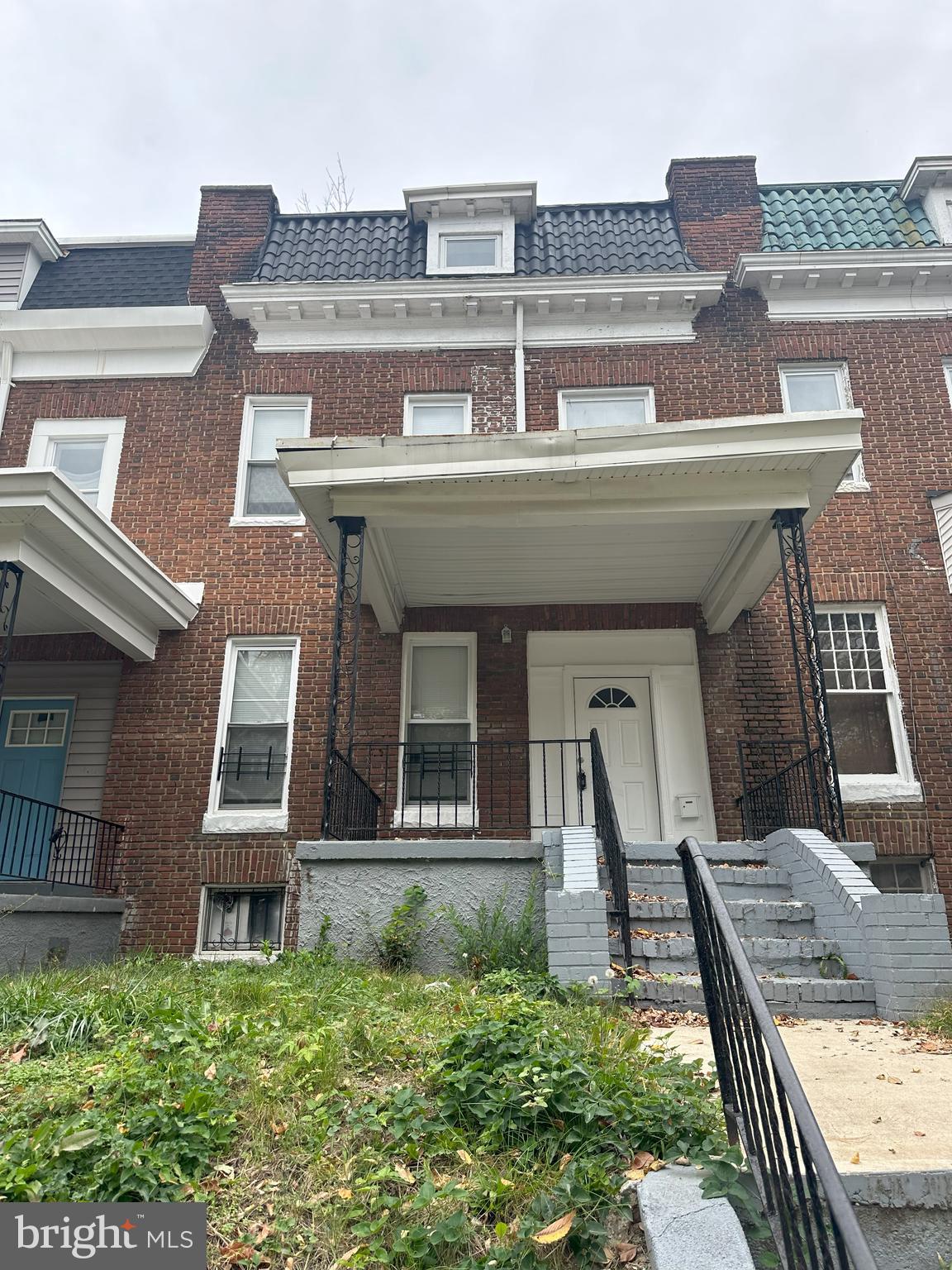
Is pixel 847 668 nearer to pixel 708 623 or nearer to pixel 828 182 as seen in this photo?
pixel 708 623

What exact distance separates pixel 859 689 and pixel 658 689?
2.23 m

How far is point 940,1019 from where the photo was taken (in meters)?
5.64

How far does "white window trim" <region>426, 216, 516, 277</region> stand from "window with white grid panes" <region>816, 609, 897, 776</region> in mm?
6293

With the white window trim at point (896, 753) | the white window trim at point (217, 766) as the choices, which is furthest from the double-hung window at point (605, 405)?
the white window trim at point (217, 766)

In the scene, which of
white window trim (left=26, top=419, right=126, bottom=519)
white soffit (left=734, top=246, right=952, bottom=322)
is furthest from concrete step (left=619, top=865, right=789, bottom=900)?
white window trim (left=26, top=419, right=126, bottom=519)

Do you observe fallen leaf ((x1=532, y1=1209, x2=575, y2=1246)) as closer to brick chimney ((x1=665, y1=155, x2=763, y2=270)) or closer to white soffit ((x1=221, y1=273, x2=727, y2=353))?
white soffit ((x1=221, y1=273, x2=727, y2=353))

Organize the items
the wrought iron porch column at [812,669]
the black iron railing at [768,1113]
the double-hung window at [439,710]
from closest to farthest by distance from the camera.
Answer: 1. the black iron railing at [768,1113]
2. the wrought iron porch column at [812,669]
3. the double-hung window at [439,710]

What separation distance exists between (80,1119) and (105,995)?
168 cm

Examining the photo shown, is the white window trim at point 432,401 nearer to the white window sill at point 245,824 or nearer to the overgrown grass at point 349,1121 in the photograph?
the white window sill at point 245,824

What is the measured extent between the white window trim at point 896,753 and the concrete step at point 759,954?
3804mm

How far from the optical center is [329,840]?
24.5 ft

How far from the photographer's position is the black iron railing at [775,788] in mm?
9414

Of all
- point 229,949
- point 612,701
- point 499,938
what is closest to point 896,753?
point 612,701

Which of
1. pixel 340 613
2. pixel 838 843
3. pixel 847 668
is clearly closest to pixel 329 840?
pixel 340 613
